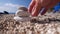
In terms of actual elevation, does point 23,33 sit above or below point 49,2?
below

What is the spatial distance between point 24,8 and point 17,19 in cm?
9

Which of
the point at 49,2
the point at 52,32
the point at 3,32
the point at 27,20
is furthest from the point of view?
the point at 27,20

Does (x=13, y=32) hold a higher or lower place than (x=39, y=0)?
lower

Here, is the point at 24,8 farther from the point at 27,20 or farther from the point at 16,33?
the point at 16,33

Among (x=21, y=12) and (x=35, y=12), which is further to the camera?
(x=21, y=12)

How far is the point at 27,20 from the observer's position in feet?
3.04

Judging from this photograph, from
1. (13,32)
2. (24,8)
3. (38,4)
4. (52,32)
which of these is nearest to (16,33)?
(13,32)

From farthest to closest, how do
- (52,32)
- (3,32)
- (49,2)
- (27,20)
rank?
1. (27,20)
2. (49,2)
3. (3,32)
4. (52,32)

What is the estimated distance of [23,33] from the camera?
0.59 meters

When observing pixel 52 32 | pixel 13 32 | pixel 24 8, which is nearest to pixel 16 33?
pixel 13 32

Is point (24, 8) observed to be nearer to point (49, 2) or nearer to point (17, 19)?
point (17, 19)

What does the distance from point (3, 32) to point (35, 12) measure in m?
0.28

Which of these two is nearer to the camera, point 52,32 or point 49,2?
point 52,32

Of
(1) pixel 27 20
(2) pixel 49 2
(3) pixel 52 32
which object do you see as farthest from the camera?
(1) pixel 27 20
